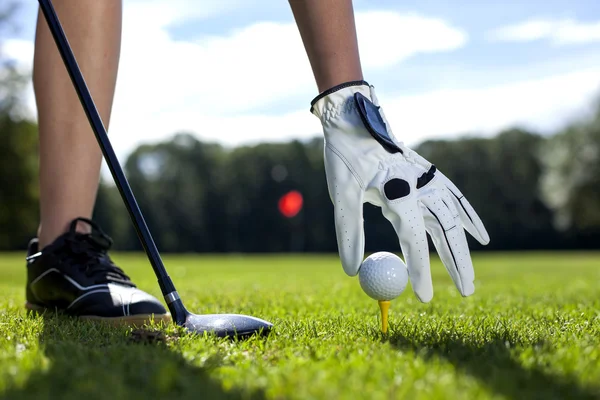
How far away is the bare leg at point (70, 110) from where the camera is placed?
2.81 m

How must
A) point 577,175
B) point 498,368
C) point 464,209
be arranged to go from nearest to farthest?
point 498,368, point 464,209, point 577,175

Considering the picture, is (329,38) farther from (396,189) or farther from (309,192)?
(309,192)

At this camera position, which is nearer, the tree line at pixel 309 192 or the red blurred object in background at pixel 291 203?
the tree line at pixel 309 192

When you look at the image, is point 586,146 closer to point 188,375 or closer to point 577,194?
point 577,194

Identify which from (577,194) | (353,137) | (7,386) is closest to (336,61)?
(353,137)

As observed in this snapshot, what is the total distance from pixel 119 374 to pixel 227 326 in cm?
66

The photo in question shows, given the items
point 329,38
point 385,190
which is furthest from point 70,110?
point 385,190

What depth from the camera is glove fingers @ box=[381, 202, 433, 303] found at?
2344 mm

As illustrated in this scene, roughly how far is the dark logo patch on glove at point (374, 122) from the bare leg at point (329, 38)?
4.6 inches

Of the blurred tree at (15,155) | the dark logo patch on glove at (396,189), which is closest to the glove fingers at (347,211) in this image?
the dark logo patch on glove at (396,189)

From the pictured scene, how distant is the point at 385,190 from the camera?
2.38 m

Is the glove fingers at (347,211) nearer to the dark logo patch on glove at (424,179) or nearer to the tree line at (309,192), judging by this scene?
the dark logo patch on glove at (424,179)

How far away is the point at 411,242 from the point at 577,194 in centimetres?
4303

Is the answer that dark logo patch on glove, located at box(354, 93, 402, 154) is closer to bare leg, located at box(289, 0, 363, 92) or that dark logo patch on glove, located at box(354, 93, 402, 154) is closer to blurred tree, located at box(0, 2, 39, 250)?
bare leg, located at box(289, 0, 363, 92)
